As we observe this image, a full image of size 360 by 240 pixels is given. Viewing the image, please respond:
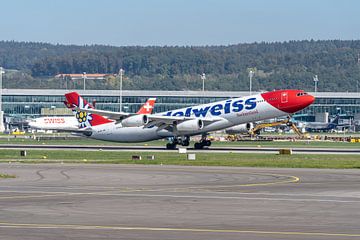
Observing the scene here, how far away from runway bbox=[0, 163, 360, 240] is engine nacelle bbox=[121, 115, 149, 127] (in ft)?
108

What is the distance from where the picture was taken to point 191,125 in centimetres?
8900

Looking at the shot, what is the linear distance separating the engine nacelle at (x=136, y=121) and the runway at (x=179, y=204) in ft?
108

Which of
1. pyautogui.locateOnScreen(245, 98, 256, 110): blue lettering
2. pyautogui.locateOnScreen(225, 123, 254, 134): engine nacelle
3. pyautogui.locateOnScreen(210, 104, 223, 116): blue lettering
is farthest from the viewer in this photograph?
pyautogui.locateOnScreen(225, 123, 254, 134): engine nacelle

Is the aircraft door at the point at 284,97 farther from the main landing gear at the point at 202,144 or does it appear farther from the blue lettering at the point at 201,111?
the main landing gear at the point at 202,144

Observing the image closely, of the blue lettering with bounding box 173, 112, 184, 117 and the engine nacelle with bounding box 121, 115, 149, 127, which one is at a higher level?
the blue lettering with bounding box 173, 112, 184, 117

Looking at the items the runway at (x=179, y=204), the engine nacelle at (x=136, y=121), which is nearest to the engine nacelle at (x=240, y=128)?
the engine nacelle at (x=136, y=121)

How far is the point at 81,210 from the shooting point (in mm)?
32688

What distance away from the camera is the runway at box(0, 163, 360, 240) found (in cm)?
2694

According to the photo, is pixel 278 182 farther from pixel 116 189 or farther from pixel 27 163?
pixel 27 163

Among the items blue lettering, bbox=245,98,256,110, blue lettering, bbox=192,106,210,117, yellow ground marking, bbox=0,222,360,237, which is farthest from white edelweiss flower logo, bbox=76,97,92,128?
yellow ground marking, bbox=0,222,360,237

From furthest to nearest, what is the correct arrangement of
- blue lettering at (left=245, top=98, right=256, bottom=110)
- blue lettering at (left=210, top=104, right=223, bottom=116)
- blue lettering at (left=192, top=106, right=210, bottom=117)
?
blue lettering at (left=192, top=106, right=210, bottom=117) → blue lettering at (left=210, top=104, right=223, bottom=116) → blue lettering at (left=245, top=98, right=256, bottom=110)

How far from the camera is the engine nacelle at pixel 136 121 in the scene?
88750 mm

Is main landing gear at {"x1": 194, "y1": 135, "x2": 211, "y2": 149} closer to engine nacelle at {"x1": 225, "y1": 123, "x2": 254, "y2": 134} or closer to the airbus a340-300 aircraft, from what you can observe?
the airbus a340-300 aircraft

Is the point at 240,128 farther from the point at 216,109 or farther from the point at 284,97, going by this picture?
the point at 284,97
